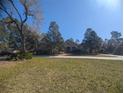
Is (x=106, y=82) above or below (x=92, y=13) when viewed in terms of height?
below

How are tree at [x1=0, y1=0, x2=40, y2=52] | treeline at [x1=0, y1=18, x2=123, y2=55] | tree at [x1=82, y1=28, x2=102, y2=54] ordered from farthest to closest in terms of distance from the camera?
tree at [x1=0, y1=0, x2=40, y2=52]
treeline at [x1=0, y1=18, x2=123, y2=55]
tree at [x1=82, y1=28, x2=102, y2=54]

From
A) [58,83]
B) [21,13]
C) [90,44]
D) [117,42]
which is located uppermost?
[21,13]

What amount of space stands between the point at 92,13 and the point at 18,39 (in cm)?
620

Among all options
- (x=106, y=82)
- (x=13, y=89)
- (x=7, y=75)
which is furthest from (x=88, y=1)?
(x=7, y=75)

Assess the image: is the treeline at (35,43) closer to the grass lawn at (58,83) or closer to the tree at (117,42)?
the tree at (117,42)

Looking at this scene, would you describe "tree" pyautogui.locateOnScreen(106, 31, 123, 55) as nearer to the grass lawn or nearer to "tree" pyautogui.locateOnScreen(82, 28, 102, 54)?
the grass lawn

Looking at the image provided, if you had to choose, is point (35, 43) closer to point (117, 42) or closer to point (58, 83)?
point (117, 42)

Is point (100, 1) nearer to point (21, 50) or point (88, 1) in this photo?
point (88, 1)

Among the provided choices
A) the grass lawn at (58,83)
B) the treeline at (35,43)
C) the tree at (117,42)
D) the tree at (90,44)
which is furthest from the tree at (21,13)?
the grass lawn at (58,83)

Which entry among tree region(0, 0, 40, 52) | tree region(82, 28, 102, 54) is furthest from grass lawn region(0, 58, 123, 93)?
tree region(0, 0, 40, 52)

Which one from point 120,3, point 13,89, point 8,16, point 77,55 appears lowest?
point 13,89

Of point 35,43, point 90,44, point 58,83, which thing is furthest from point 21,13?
point 58,83

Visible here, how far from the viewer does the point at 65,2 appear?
393 cm

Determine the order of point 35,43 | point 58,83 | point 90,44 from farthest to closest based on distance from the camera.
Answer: point 90,44, point 35,43, point 58,83
